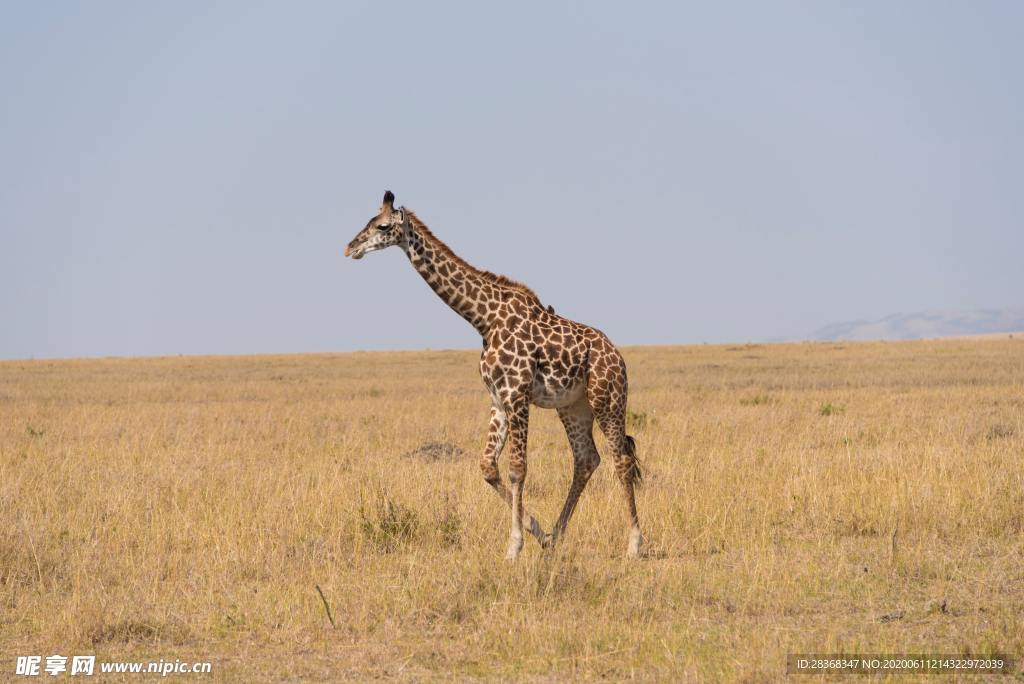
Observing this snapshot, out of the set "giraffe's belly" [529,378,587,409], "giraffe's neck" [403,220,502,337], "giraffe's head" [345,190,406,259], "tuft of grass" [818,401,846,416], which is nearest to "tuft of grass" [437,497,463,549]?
"giraffe's belly" [529,378,587,409]

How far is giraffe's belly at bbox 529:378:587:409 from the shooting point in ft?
32.0

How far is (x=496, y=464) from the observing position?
Answer: 31.3 ft

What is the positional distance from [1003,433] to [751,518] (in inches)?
315

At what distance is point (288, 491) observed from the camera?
1220cm

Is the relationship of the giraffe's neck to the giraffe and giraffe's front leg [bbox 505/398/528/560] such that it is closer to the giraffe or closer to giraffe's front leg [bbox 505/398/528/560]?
the giraffe

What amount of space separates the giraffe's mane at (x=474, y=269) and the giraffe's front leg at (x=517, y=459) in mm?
1407

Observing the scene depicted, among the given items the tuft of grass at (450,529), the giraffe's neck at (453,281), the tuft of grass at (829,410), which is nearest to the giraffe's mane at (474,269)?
the giraffe's neck at (453,281)

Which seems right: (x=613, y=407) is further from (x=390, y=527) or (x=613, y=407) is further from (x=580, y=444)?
(x=390, y=527)

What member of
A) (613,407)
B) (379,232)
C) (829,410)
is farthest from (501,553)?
(829,410)

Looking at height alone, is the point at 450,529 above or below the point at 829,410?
below

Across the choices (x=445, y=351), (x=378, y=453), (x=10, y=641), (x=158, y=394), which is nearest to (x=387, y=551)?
(x=10, y=641)

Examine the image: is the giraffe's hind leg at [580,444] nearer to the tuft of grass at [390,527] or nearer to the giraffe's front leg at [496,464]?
the giraffe's front leg at [496,464]

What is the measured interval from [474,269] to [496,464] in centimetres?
209

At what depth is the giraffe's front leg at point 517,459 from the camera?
9.40 meters
